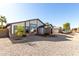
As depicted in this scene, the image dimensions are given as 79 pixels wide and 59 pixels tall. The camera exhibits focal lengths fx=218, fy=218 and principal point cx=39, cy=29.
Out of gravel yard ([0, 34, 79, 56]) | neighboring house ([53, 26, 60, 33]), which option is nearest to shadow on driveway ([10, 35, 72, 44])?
gravel yard ([0, 34, 79, 56])

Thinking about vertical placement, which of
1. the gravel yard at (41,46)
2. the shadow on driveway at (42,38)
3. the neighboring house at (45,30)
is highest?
the neighboring house at (45,30)

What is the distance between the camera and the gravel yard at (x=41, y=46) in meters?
4.09

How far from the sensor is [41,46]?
4.19 meters

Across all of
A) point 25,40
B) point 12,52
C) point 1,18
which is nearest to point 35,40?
point 25,40

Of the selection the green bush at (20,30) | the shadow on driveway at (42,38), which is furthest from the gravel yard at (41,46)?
the green bush at (20,30)

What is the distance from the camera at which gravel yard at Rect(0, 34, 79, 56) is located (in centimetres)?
409

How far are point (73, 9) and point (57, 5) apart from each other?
1.03 feet

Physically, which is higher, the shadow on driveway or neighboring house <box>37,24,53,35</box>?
neighboring house <box>37,24,53,35</box>

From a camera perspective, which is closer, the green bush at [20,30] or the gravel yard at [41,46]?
the gravel yard at [41,46]

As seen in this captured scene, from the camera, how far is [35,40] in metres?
4.22

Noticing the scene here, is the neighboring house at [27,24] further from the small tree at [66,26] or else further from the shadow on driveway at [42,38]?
the small tree at [66,26]

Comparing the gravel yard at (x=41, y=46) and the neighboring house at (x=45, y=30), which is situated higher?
the neighboring house at (x=45, y=30)

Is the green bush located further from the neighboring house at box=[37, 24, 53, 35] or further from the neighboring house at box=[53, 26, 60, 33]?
the neighboring house at box=[53, 26, 60, 33]

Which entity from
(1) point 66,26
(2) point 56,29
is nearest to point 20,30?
(2) point 56,29
